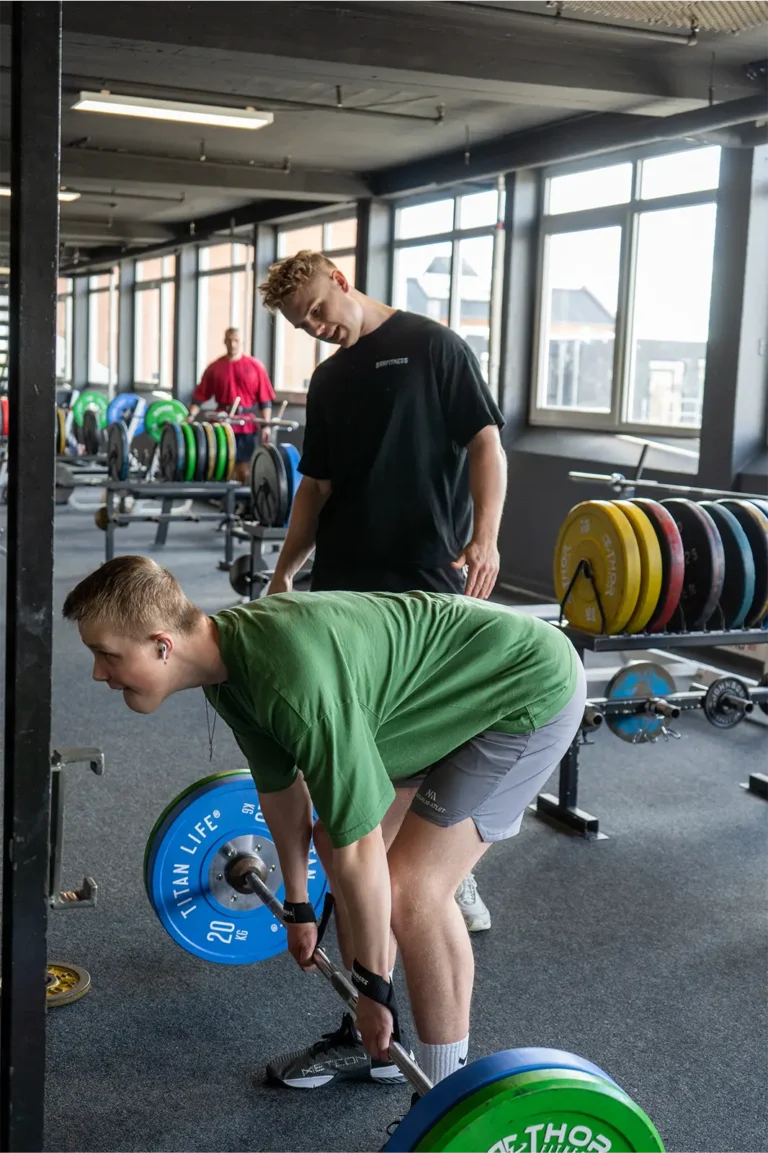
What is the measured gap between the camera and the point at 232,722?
154cm

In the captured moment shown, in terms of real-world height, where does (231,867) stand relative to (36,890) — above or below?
below

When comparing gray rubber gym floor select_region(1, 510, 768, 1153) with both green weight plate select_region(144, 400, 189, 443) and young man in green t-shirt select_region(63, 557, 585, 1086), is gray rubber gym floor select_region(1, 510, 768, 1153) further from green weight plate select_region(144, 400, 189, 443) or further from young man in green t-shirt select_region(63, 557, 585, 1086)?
green weight plate select_region(144, 400, 189, 443)

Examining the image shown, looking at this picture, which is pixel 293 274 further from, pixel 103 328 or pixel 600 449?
pixel 103 328

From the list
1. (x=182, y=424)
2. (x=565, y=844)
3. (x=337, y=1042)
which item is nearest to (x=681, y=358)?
(x=182, y=424)

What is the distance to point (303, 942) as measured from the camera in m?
1.64

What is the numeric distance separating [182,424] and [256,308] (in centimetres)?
397

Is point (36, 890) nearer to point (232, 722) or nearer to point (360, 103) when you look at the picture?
point (232, 722)

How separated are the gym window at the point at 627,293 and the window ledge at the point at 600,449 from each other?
67mm

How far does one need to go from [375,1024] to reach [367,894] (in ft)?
0.62

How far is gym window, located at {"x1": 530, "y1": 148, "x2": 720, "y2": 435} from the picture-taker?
574 centimetres

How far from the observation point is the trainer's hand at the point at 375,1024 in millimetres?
1401

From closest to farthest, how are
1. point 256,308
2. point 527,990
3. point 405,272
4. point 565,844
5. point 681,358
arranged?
point 527,990, point 565,844, point 681,358, point 405,272, point 256,308

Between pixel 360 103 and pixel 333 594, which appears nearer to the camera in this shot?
pixel 333 594

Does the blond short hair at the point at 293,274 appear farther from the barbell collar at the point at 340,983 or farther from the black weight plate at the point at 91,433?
the black weight plate at the point at 91,433
